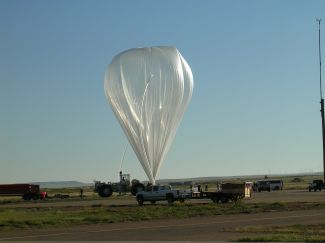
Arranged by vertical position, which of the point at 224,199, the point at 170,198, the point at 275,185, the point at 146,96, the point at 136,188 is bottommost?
the point at 224,199

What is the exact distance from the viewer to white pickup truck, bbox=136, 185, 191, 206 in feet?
179

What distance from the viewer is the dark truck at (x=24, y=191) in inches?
3179

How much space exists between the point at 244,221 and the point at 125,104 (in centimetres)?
2553

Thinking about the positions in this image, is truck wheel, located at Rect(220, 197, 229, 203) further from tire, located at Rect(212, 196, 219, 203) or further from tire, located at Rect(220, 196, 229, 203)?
tire, located at Rect(212, 196, 219, 203)

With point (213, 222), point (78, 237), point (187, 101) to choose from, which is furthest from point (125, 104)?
point (78, 237)

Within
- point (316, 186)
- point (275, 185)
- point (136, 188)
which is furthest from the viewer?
point (275, 185)

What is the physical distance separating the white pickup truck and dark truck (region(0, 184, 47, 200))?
2868cm

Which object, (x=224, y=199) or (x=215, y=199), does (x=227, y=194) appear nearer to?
(x=224, y=199)

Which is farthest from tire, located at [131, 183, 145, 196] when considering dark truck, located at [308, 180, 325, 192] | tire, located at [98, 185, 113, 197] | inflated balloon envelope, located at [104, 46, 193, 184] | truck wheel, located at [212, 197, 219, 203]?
dark truck, located at [308, 180, 325, 192]

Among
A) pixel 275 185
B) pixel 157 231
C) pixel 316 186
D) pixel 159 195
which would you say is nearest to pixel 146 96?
pixel 159 195

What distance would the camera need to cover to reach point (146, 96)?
56438mm

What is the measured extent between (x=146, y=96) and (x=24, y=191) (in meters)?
31.6

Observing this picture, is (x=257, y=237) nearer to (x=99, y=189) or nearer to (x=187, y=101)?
(x=187, y=101)

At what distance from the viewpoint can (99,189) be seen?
73438 millimetres
